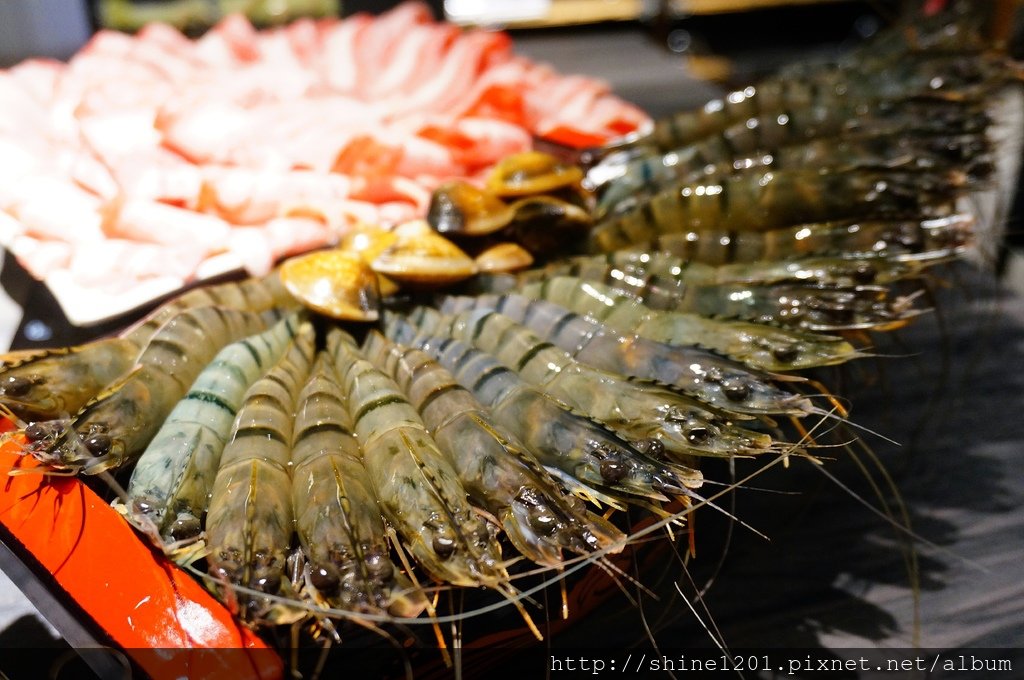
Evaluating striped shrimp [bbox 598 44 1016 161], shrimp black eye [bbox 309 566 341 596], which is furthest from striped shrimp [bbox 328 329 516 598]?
striped shrimp [bbox 598 44 1016 161]

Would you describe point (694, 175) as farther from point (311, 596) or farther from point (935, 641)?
point (311, 596)

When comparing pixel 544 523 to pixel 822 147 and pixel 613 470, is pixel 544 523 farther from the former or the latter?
pixel 822 147

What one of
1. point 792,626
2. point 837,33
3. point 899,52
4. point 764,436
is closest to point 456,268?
point 764,436

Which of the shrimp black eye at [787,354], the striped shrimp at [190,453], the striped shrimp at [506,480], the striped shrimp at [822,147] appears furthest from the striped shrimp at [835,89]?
the striped shrimp at [190,453]

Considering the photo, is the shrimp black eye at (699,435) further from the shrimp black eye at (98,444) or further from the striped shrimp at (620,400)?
the shrimp black eye at (98,444)

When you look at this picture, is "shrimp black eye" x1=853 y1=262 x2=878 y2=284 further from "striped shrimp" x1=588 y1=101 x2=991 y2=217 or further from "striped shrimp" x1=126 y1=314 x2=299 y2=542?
"striped shrimp" x1=126 y1=314 x2=299 y2=542

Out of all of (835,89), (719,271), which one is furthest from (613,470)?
(835,89)

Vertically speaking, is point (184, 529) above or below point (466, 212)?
below
